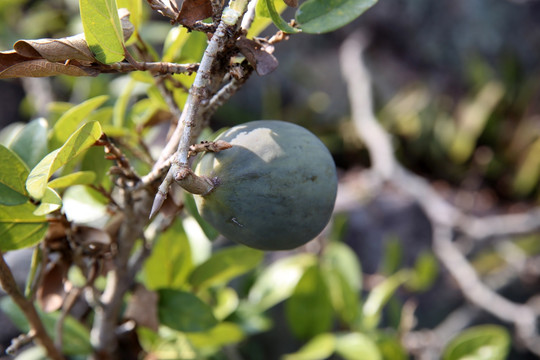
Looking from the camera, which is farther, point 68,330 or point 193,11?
point 68,330

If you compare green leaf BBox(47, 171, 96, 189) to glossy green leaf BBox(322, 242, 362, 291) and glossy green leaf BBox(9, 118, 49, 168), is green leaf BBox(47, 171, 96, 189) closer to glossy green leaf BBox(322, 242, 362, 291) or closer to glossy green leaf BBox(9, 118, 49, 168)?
glossy green leaf BBox(9, 118, 49, 168)

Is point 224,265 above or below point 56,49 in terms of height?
below

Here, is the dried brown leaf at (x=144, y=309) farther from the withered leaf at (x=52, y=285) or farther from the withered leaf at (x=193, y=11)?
the withered leaf at (x=193, y=11)

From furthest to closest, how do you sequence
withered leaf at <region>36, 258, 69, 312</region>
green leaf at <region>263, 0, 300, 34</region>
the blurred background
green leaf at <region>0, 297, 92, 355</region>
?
the blurred background, green leaf at <region>0, 297, 92, 355</region>, withered leaf at <region>36, 258, 69, 312</region>, green leaf at <region>263, 0, 300, 34</region>

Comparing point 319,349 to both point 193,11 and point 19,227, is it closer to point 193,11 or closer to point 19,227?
point 19,227

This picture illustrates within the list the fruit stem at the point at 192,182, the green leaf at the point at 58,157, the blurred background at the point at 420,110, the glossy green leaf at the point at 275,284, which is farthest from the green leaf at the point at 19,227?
the blurred background at the point at 420,110

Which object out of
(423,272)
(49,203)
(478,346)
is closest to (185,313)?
(49,203)

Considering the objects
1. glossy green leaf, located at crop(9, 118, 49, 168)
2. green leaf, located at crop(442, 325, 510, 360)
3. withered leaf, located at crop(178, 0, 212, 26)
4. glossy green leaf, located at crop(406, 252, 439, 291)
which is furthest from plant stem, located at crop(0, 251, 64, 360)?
glossy green leaf, located at crop(406, 252, 439, 291)
